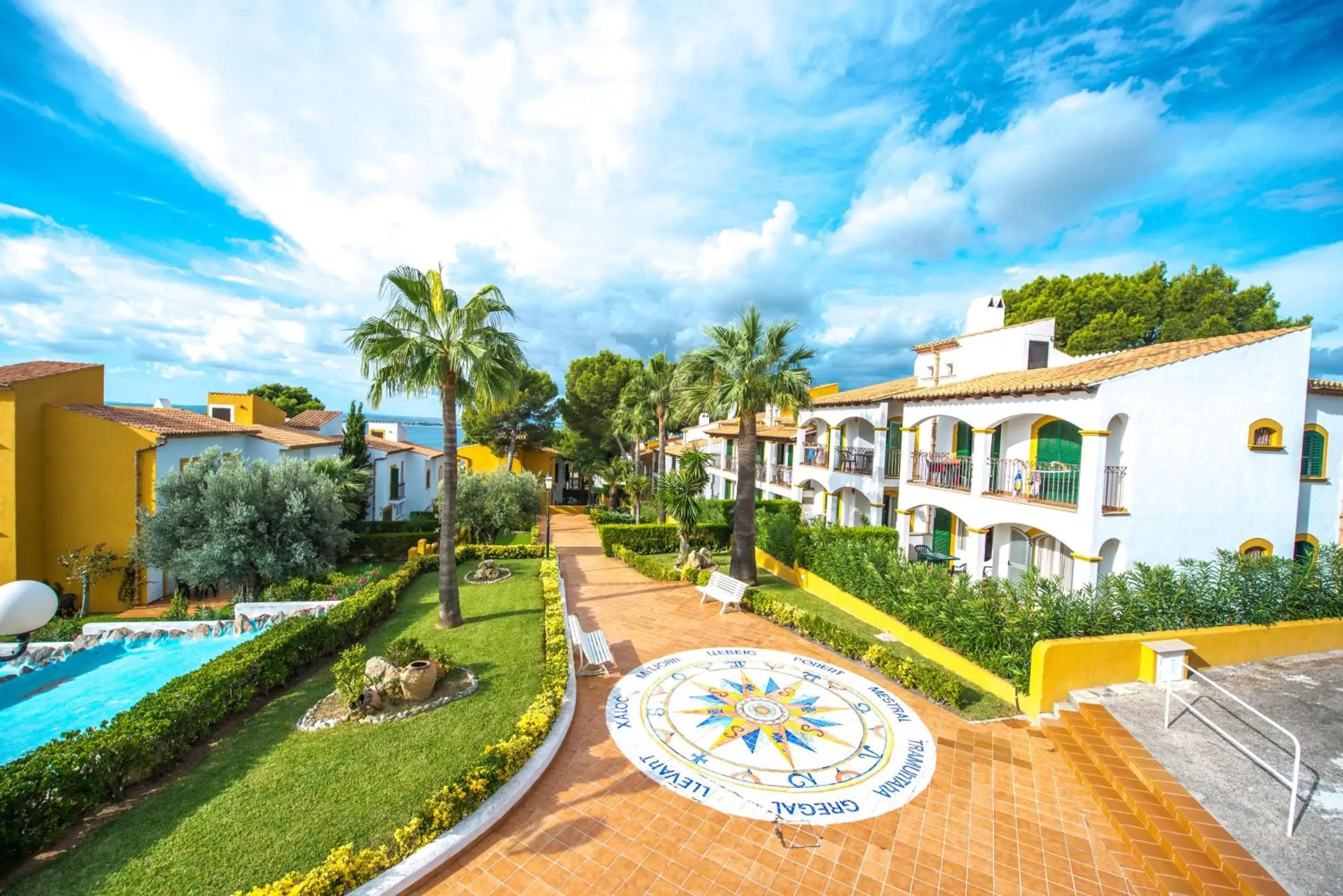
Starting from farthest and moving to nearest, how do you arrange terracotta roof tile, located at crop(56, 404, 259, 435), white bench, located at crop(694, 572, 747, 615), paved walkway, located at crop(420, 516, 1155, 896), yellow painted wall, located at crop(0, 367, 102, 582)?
terracotta roof tile, located at crop(56, 404, 259, 435)
yellow painted wall, located at crop(0, 367, 102, 582)
white bench, located at crop(694, 572, 747, 615)
paved walkway, located at crop(420, 516, 1155, 896)

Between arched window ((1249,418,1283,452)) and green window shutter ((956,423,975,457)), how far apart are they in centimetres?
661

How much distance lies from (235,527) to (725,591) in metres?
14.6

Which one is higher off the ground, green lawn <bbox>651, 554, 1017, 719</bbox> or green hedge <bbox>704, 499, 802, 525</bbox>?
green hedge <bbox>704, 499, 802, 525</bbox>

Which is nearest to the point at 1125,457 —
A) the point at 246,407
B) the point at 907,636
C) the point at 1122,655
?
the point at 1122,655

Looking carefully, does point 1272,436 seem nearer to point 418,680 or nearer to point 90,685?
point 418,680

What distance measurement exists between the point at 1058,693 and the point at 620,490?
32934 millimetres

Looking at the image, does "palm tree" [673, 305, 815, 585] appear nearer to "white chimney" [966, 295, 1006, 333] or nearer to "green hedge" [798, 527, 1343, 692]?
"green hedge" [798, 527, 1343, 692]

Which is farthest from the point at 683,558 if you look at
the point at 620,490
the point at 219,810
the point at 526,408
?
the point at 526,408

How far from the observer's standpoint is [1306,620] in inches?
452

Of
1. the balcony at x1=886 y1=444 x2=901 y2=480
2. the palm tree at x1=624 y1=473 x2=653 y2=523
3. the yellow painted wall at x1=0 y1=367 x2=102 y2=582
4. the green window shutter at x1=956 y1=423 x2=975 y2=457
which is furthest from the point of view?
the palm tree at x1=624 y1=473 x2=653 y2=523

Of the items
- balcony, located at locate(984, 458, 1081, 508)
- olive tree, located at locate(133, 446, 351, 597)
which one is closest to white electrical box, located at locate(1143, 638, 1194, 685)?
balcony, located at locate(984, 458, 1081, 508)

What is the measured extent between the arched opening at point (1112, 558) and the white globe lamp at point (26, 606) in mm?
18616

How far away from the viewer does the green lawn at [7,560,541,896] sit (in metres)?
5.64

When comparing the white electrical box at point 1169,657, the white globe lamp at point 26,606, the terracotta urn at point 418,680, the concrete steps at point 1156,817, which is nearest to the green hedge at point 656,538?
the terracotta urn at point 418,680
